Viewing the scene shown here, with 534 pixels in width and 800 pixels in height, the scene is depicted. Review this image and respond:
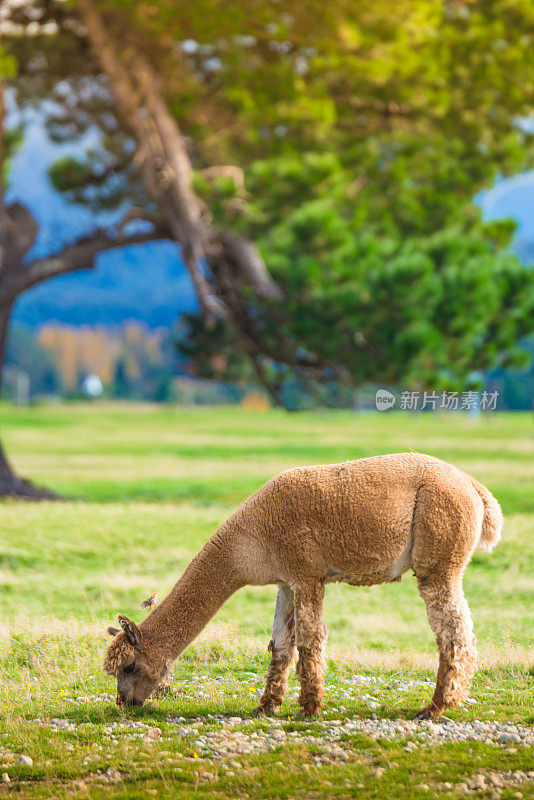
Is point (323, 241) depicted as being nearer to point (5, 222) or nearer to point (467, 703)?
point (5, 222)

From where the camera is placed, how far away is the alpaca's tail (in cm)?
769

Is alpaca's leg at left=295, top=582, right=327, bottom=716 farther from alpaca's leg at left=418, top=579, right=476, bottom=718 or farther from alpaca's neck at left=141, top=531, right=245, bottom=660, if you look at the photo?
alpaca's leg at left=418, top=579, right=476, bottom=718

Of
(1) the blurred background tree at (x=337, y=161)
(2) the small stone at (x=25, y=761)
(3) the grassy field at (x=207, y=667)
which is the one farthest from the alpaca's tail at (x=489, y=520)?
(1) the blurred background tree at (x=337, y=161)

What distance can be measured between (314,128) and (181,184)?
2.90m

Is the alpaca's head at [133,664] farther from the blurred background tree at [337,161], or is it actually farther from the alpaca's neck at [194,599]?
the blurred background tree at [337,161]

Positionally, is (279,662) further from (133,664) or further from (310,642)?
(133,664)

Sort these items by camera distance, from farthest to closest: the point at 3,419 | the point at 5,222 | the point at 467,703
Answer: the point at 3,419, the point at 5,222, the point at 467,703

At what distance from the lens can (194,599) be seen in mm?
7457

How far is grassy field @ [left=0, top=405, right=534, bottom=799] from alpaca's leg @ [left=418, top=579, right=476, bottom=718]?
0.20 meters

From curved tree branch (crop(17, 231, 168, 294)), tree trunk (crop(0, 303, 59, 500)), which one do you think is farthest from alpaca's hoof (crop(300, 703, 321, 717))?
curved tree branch (crop(17, 231, 168, 294))

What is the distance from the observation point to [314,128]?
20.4 m

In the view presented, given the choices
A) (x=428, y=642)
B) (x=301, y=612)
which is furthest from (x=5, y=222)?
(x=301, y=612)

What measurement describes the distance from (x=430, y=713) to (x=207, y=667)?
2523mm

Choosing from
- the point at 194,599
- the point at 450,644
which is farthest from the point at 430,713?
the point at 194,599
